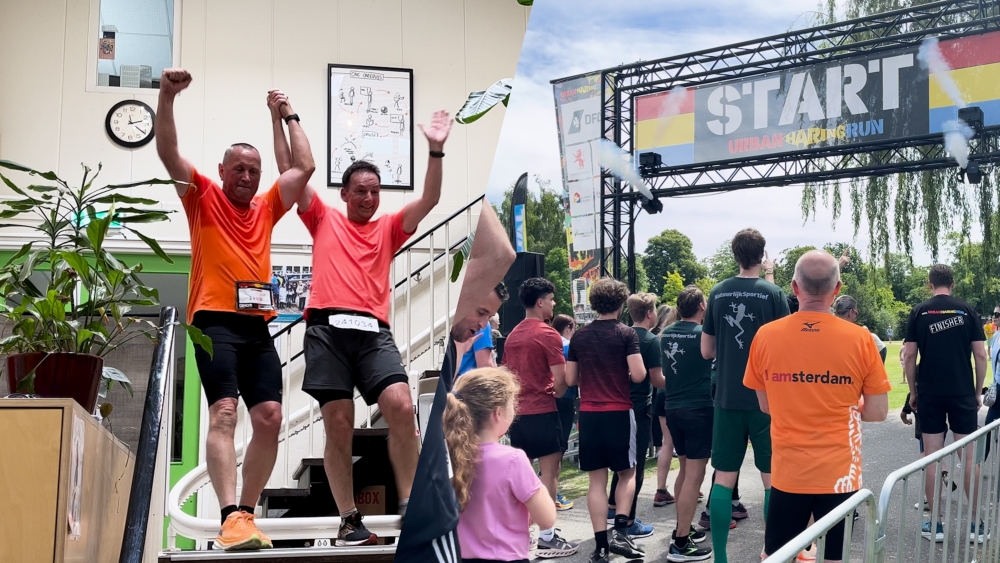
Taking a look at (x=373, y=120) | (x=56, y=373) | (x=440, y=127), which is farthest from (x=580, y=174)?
(x=373, y=120)

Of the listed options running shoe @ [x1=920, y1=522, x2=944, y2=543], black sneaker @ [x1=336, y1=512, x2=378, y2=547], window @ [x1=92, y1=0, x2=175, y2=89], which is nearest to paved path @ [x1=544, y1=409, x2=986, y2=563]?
running shoe @ [x1=920, y1=522, x2=944, y2=543]

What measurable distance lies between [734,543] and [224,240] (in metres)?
2.35

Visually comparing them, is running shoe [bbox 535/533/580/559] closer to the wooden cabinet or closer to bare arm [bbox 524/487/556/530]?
bare arm [bbox 524/487/556/530]

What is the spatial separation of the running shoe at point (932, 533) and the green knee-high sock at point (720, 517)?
0.35 metres

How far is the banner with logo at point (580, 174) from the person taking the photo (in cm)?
55

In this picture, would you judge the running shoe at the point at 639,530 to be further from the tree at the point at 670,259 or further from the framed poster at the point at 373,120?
→ the framed poster at the point at 373,120

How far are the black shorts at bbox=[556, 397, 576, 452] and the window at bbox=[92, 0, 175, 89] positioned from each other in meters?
7.54

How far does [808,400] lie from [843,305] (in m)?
0.10

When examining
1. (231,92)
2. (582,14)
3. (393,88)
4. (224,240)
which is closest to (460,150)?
(393,88)

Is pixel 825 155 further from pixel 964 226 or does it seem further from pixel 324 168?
pixel 324 168

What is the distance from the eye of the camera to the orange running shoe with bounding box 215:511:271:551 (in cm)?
260

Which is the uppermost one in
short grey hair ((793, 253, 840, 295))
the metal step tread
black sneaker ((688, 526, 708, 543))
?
short grey hair ((793, 253, 840, 295))

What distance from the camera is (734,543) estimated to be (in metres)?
0.56

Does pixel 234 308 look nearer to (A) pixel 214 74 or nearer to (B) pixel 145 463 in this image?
(B) pixel 145 463
